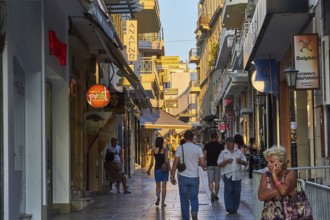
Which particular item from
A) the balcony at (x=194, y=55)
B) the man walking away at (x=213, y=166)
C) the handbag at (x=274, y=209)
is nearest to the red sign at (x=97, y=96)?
the man walking away at (x=213, y=166)

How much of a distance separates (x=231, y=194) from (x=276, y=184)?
27.6ft

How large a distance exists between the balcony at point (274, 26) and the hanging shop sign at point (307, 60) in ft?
2.81

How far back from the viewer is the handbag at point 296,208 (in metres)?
6.14

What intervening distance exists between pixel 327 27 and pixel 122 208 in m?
6.25

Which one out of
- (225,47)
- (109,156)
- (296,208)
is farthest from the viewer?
(225,47)

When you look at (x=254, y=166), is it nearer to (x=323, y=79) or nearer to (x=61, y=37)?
(x=323, y=79)

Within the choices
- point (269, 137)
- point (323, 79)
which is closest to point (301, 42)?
point (323, 79)

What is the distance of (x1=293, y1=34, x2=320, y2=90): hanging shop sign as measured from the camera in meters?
15.4

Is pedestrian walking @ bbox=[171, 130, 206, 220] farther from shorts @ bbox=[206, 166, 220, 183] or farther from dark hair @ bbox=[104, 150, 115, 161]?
dark hair @ bbox=[104, 150, 115, 161]

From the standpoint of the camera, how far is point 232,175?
14.5 meters

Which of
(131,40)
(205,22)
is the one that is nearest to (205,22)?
(205,22)

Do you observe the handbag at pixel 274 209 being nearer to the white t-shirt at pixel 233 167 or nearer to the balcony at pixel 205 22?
the white t-shirt at pixel 233 167

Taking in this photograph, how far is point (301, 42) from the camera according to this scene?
15672 mm

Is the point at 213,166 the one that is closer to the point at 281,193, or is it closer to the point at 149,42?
the point at 281,193
